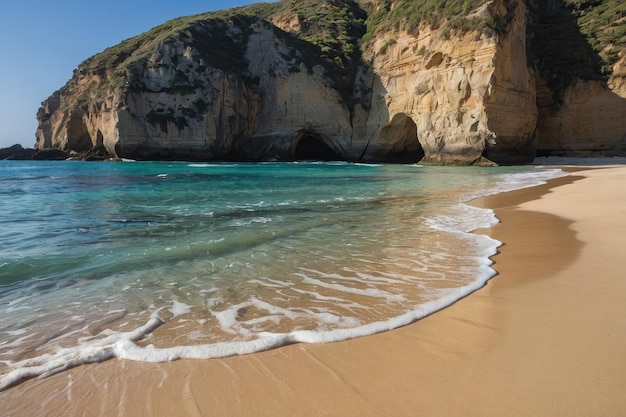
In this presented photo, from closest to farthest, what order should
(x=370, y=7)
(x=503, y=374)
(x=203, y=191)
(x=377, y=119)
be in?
(x=503, y=374), (x=203, y=191), (x=377, y=119), (x=370, y=7)

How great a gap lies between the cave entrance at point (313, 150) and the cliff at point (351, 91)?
19cm

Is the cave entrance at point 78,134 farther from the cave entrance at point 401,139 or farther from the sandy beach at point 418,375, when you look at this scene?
the sandy beach at point 418,375

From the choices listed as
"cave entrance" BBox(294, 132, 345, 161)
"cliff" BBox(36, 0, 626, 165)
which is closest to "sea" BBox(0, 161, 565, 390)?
A: "cliff" BBox(36, 0, 626, 165)

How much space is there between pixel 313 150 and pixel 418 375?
1812 inches

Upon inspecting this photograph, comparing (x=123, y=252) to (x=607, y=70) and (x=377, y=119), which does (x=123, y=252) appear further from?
(x=607, y=70)

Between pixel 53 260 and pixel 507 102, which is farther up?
pixel 507 102

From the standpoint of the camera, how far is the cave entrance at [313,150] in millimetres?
45781

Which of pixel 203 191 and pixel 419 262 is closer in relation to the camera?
pixel 419 262

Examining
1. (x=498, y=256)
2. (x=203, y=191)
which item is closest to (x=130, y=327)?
(x=498, y=256)

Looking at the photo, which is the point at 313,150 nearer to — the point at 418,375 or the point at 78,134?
the point at 78,134

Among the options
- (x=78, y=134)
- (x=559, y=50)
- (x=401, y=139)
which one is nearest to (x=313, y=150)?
(x=401, y=139)

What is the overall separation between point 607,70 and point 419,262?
3504 cm

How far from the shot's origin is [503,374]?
6.98ft

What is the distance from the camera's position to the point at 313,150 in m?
47.4
